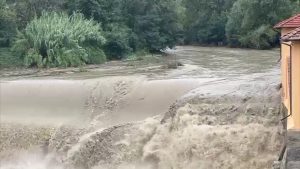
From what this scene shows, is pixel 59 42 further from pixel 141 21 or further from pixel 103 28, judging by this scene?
pixel 141 21

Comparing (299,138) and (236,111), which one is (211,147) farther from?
(299,138)

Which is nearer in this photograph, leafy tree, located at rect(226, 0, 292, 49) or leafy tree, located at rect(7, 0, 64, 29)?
leafy tree, located at rect(7, 0, 64, 29)

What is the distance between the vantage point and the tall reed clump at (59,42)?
29531 millimetres

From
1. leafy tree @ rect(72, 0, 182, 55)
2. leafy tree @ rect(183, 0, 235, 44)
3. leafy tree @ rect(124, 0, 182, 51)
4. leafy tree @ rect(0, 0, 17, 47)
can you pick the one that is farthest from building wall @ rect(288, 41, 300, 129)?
leafy tree @ rect(183, 0, 235, 44)

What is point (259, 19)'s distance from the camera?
4203cm

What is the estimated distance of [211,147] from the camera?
1455cm

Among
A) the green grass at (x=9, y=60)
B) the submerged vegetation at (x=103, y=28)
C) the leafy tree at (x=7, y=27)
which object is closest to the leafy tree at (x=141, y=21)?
the submerged vegetation at (x=103, y=28)

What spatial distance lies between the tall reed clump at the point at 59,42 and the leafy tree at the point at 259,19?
498 inches

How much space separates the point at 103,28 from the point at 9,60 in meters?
7.41

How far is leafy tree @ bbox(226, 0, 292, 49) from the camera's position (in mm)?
40031

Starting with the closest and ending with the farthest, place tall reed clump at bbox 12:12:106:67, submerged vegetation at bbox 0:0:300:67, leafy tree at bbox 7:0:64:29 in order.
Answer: tall reed clump at bbox 12:12:106:67, submerged vegetation at bbox 0:0:300:67, leafy tree at bbox 7:0:64:29

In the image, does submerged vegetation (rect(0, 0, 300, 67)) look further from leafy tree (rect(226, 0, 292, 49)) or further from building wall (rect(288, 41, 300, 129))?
building wall (rect(288, 41, 300, 129))

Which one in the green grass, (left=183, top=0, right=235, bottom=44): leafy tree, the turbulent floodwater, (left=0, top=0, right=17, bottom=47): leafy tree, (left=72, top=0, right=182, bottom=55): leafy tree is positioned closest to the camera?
the turbulent floodwater

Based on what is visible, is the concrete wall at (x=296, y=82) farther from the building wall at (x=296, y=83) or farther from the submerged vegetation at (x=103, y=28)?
the submerged vegetation at (x=103, y=28)
